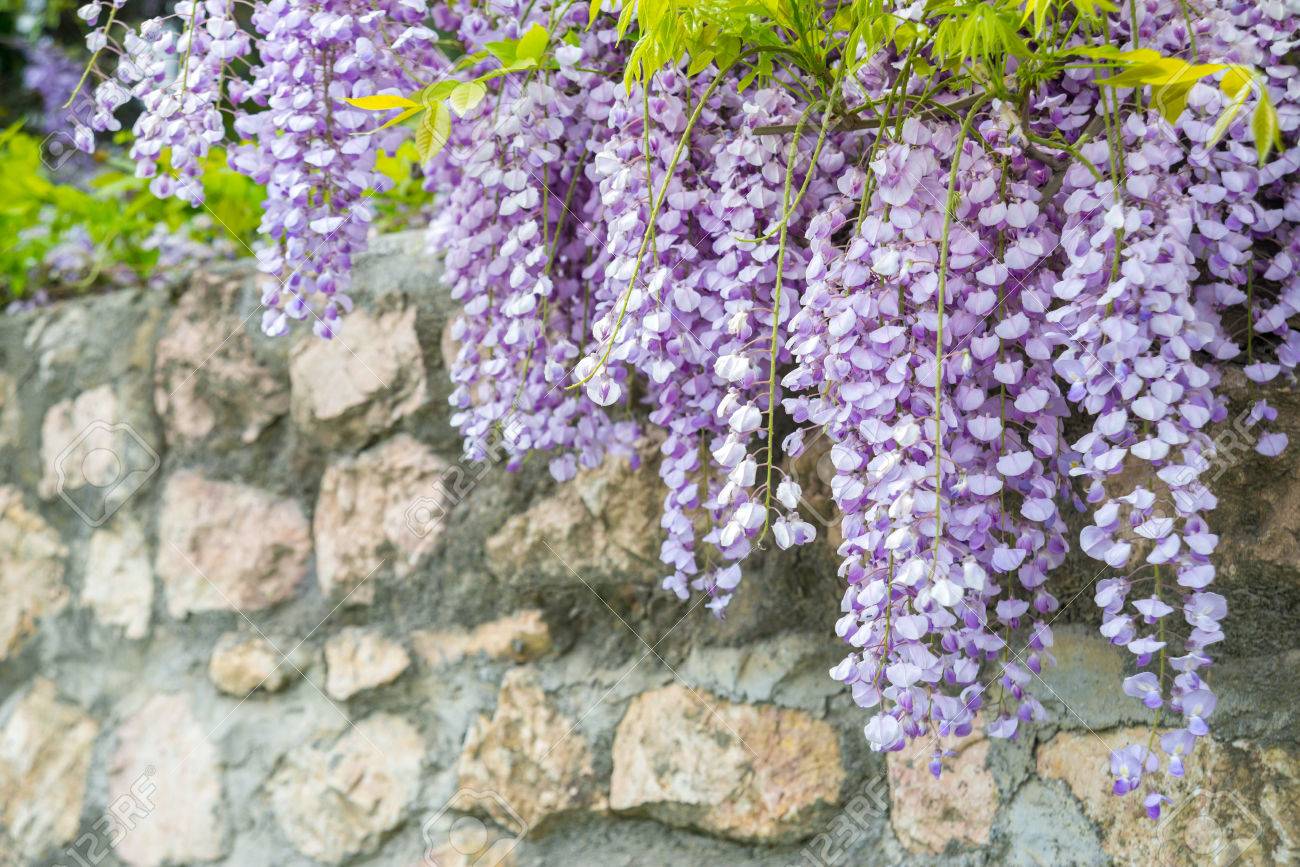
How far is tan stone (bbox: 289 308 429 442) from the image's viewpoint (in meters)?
1.48

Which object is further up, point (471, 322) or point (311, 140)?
point (311, 140)

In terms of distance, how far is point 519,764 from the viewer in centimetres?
137

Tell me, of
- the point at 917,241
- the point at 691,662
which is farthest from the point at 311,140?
the point at 691,662

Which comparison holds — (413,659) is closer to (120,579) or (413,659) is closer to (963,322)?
(120,579)

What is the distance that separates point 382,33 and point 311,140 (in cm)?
12

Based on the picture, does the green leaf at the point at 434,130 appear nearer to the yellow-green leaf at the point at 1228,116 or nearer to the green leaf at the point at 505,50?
the green leaf at the point at 505,50

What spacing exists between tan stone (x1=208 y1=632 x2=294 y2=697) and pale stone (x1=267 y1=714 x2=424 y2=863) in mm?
113

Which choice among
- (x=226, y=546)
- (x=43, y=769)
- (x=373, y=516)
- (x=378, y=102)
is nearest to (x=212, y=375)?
(x=226, y=546)

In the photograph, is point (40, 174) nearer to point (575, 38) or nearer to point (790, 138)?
point (575, 38)

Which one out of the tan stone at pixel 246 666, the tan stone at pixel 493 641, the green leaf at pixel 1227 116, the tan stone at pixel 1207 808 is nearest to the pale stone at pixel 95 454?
the tan stone at pixel 246 666

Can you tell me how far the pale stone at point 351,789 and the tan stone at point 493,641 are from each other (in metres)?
0.11

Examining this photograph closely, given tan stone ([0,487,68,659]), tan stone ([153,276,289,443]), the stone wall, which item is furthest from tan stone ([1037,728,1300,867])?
tan stone ([0,487,68,659])

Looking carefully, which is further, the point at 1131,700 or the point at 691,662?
the point at 691,662

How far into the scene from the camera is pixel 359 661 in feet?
4.95
